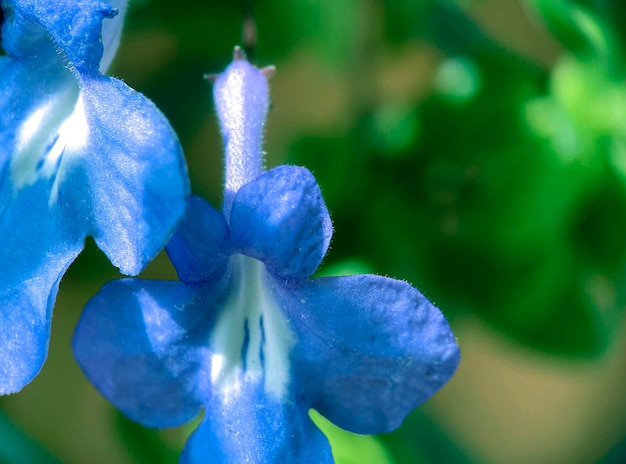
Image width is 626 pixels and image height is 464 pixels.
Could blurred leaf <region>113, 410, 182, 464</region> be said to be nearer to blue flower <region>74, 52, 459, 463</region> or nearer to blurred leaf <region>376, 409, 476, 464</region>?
blurred leaf <region>376, 409, 476, 464</region>

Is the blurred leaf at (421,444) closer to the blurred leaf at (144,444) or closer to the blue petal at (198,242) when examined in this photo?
the blurred leaf at (144,444)

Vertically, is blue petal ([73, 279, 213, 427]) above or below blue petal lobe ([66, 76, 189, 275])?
below

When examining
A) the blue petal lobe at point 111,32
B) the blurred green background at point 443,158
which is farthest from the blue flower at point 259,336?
A: the blurred green background at point 443,158

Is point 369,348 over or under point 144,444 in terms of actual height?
over

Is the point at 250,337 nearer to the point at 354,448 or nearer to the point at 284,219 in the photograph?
the point at 284,219

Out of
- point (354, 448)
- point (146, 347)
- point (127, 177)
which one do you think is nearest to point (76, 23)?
point (127, 177)

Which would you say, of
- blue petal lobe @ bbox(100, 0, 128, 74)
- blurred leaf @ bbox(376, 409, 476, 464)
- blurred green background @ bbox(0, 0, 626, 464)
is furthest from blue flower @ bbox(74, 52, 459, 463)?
blurred leaf @ bbox(376, 409, 476, 464)

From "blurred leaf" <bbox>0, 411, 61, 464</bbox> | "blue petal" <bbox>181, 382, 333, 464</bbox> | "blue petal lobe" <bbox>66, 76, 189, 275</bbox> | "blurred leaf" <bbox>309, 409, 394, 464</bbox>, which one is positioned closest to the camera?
"blue petal lobe" <bbox>66, 76, 189, 275</bbox>

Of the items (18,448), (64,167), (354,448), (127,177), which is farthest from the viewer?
(18,448)

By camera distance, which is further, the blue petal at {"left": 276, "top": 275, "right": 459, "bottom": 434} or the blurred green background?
the blurred green background
